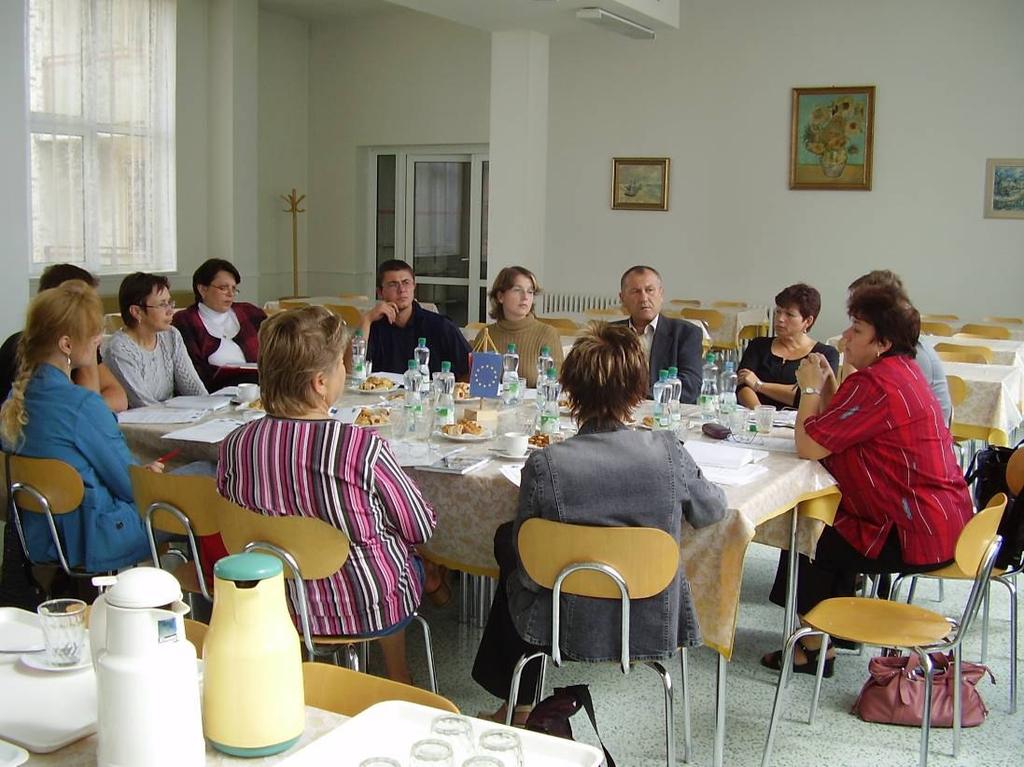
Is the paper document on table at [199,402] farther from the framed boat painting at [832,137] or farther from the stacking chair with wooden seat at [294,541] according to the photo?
the framed boat painting at [832,137]

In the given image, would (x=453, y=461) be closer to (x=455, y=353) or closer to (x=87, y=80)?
(x=455, y=353)

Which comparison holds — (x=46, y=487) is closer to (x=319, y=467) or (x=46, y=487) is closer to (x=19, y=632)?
(x=319, y=467)

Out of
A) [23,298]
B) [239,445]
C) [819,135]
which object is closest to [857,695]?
[239,445]

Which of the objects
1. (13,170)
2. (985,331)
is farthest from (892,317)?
(985,331)

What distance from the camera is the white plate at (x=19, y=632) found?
1.90m

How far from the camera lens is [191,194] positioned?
10656 mm

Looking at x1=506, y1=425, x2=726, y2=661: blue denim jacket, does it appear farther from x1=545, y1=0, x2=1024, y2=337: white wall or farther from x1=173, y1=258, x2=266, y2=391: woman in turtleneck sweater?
x1=545, y1=0, x2=1024, y2=337: white wall

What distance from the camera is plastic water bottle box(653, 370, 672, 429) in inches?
151

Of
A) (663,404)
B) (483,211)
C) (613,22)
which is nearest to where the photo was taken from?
(663,404)

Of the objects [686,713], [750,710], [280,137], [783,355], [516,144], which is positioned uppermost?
[280,137]

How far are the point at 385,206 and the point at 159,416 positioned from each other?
331 inches

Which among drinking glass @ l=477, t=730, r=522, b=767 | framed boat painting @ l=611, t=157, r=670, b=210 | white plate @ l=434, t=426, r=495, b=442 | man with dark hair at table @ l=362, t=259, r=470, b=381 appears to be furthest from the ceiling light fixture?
drinking glass @ l=477, t=730, r=522, b=767

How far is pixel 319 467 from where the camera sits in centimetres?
270

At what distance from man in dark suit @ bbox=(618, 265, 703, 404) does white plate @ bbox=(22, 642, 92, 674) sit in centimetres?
334
